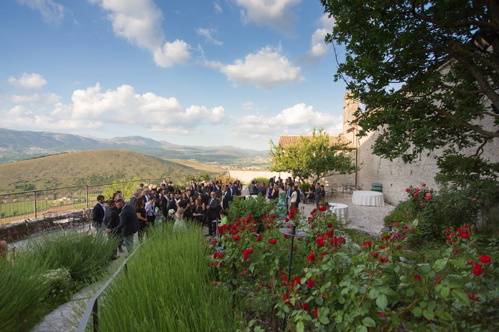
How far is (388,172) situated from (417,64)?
13800 mm

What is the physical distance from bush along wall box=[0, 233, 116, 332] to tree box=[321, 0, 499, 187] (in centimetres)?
591

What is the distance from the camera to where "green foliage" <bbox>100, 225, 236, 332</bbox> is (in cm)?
233

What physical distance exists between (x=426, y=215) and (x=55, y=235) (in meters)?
8.48

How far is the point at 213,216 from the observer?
909 centimetres

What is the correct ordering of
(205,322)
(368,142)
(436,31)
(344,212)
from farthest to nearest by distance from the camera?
(368,142) → (344,212) → (436,31) → (205,322)

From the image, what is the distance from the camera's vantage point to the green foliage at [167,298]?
7.66 feet

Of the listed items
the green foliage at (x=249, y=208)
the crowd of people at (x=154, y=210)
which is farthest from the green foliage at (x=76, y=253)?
the green foliage at (x=249, y=208)

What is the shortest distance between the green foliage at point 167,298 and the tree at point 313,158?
17.1 m

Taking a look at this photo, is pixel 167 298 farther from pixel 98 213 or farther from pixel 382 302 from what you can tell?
pixel 98 213

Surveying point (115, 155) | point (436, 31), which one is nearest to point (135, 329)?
point (436, 31)

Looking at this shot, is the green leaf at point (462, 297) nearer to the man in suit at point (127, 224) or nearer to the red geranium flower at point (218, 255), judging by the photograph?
the red geranium flower at point (218, 255)

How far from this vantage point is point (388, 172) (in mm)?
19000

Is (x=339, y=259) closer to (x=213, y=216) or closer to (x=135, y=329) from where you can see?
(x=135, y=329)

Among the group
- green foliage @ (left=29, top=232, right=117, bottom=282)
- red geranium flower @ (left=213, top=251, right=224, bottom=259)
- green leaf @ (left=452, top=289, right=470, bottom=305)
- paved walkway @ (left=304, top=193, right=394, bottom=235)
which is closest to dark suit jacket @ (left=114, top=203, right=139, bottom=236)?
green foliage @ (left=29, top=232, right=117, bottom=282)
